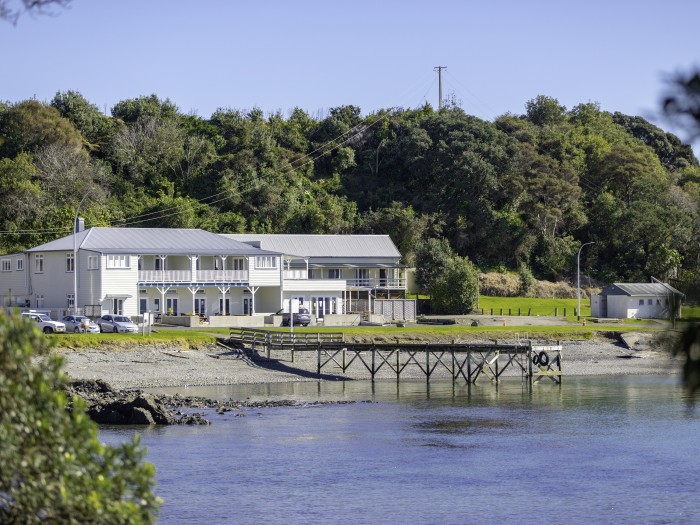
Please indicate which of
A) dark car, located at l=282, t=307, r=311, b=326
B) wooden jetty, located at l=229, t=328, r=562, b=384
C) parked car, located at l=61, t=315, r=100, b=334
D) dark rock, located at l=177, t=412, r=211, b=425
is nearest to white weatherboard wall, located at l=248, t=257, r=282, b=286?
dark car, located at l=282, t=307, r=311, b=326

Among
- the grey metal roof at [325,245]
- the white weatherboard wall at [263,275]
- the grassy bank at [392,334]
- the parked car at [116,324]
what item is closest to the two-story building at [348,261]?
the grey metal roof at [325,245]

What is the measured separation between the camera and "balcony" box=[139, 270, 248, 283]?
70875mm

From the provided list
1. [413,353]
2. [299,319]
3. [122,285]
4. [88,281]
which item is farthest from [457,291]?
[88,281]

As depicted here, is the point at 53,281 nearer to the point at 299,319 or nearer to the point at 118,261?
the point at 118,261

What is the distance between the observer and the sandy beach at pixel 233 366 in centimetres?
5228

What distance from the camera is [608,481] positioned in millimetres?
31297

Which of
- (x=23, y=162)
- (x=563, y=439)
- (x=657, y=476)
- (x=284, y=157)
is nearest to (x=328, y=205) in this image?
(x=284, y=157)

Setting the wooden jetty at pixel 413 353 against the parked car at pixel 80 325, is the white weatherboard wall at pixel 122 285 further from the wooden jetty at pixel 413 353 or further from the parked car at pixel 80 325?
the wooden jetty at pixel 413 353

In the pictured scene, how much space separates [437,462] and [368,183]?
72.2 metres

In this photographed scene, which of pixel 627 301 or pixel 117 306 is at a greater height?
pixel 117 306

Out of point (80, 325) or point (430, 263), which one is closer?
point (80, 325)

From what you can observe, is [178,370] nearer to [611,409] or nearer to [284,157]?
[611,409]

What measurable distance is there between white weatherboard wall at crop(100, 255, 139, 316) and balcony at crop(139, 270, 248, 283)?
2.11 feet

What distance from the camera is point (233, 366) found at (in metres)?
56.6
